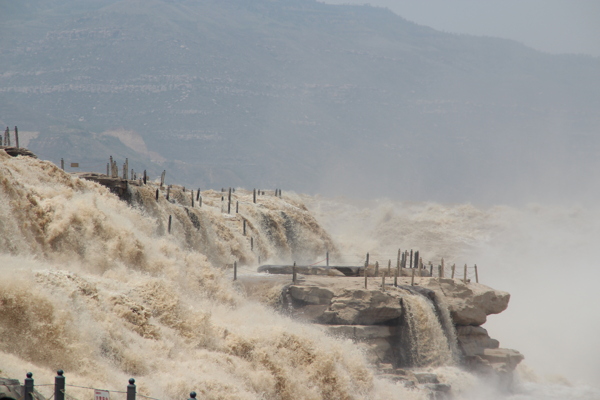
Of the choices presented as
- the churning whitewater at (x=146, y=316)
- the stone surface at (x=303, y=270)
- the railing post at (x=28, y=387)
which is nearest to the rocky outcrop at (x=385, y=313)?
the churning whitewater at (x=146, y=316)

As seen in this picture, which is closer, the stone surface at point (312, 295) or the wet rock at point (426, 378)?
the wet rock at point (426, 378)

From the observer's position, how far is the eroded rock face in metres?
38.8

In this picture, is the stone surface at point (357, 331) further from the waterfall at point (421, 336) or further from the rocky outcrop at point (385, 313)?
the waterfall at point (421, 336)

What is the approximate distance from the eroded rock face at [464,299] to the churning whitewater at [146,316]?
3.68 ft

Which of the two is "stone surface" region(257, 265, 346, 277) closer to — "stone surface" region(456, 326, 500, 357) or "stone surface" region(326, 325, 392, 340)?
"stone surface" region(456, 326, 500, 357)

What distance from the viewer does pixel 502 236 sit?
3799 inches

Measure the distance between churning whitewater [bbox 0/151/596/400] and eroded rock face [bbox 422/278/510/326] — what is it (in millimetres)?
1121

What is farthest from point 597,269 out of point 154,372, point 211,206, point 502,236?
point 154,372

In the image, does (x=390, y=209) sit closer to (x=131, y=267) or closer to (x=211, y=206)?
(x=211, y=206)

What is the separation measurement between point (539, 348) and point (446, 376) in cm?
2196

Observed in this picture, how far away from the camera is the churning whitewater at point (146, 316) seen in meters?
19.4

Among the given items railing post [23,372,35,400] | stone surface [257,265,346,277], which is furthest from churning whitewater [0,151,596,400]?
railing post [23,372,35,400]

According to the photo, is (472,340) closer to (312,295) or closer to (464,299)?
(464,299)

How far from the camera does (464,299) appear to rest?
39.3 meters
